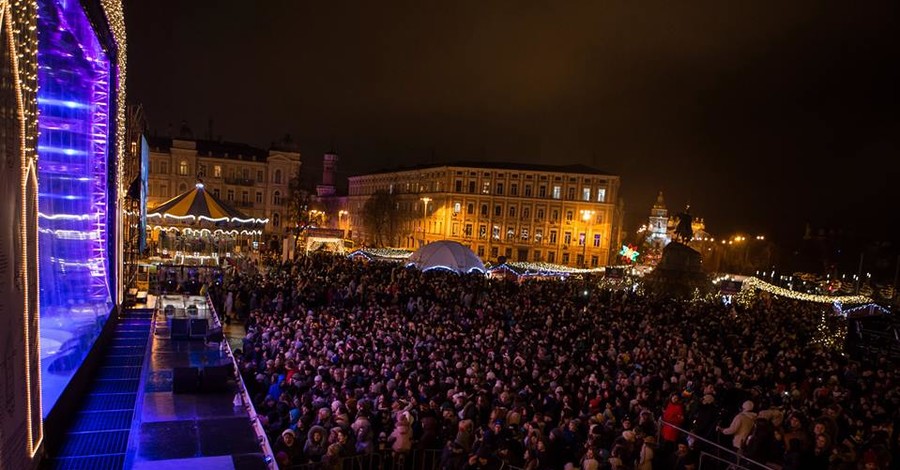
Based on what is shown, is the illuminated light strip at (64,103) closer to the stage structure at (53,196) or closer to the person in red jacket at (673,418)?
the stage structure at (53,196)

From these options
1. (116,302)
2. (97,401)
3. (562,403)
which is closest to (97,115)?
(116,302)

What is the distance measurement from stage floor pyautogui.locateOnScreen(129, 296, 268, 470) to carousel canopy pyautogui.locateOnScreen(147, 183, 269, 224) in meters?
12.1

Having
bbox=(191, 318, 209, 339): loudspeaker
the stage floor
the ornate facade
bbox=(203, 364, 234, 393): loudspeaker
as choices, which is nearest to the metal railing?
the stage floor

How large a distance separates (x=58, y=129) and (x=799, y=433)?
11503mm

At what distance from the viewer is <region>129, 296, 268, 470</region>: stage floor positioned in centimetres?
680

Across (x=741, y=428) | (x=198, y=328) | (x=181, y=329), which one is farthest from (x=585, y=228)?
(x=741, y=428)

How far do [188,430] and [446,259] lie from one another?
57.9ft

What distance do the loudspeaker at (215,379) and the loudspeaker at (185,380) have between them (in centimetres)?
15

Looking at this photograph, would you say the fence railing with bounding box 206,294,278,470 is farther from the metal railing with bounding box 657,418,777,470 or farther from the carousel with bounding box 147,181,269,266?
the carousel with bounding box 147,181,269,266

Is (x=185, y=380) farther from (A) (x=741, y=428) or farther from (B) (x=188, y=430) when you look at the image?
(A) (x=741, y=428)

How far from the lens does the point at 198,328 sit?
12.7 m

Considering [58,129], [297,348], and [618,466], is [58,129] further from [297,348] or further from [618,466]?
[618,466]

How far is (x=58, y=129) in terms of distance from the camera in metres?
8.71

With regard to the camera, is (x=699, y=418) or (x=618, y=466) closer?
(x=618, y=466)
